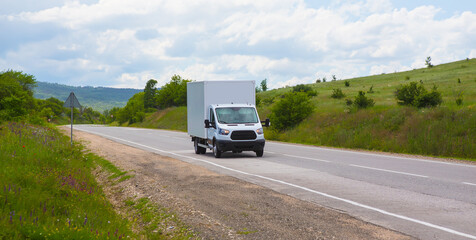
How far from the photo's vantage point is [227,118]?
18609 millimetres

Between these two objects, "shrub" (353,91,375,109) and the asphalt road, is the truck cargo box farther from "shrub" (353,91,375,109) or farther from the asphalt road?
"shrub" (353,91,375,109)

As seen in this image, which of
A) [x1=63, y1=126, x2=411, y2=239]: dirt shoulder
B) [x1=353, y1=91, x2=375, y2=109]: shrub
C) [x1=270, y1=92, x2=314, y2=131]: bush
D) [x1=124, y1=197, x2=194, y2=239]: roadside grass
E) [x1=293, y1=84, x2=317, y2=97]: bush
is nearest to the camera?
[x1=63, y1=126, x2=411, y2=239]: dirt shoulder

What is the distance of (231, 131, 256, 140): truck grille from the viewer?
1792cm

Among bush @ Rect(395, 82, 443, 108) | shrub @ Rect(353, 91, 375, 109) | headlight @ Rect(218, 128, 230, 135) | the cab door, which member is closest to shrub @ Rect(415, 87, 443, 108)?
bush @ Rect(395, 82, 443, 108)

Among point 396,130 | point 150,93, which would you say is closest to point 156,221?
point 396,130

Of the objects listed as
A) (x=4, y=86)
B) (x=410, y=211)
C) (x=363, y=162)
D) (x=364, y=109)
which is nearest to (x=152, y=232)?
(x=410, y=211)

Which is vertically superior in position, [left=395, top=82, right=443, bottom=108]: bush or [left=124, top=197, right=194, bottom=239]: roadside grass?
[left=395, top=82, right=443, bottom=108]: bush

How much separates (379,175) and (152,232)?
24.4 feet

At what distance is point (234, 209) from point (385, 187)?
13.6 feet

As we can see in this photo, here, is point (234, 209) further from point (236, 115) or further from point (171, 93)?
point (171, 93)

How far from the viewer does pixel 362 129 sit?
2636 cm

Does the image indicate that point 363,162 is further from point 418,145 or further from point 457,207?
point 457,207

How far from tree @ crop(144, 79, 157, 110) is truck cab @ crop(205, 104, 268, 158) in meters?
91.3

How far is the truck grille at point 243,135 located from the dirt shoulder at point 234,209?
4.80 metres
